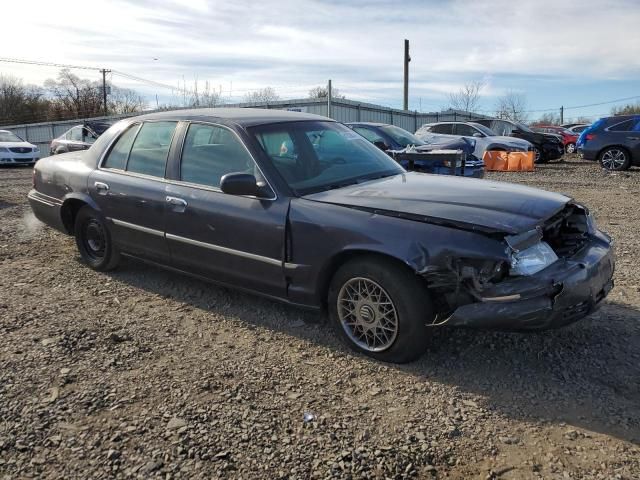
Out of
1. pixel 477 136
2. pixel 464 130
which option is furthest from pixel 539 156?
pixel 464 130

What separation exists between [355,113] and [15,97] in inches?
1619

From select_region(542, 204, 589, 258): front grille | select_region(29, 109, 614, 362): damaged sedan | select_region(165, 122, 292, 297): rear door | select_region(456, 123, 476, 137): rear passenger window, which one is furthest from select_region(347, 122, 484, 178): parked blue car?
select_region(456, 123, 476, 137): rear passenger window

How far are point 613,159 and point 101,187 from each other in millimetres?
14883

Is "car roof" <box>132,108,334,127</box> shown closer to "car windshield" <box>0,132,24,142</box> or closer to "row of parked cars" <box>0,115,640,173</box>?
"row of parked cars" <box>0,115,640,173</box>

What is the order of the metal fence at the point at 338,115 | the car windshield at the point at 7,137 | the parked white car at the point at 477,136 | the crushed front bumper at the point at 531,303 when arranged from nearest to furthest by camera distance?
the crushed front bumper at the point at 531,303
the parked white car at the point at 477,136
the car windshield at the point at 7,137
the metal fence at the point at 338,115

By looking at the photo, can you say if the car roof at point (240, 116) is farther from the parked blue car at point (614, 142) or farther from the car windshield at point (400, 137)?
the parked blue car at point (614, 142)

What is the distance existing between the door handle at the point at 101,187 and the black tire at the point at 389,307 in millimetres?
2525

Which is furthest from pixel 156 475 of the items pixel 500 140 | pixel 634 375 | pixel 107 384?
pixel 500 140

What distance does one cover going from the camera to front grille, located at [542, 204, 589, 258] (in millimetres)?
3541

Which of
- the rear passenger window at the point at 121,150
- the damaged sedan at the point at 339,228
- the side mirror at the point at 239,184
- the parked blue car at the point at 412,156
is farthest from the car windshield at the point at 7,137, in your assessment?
the side mirror at the point at 239,184

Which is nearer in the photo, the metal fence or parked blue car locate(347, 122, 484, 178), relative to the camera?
parked blue car locate(347, 122, 484, 178)

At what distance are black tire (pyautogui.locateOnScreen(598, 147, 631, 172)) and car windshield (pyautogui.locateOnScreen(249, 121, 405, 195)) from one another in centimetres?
1324

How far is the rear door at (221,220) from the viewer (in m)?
3.82

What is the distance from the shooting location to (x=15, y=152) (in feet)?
63.2
